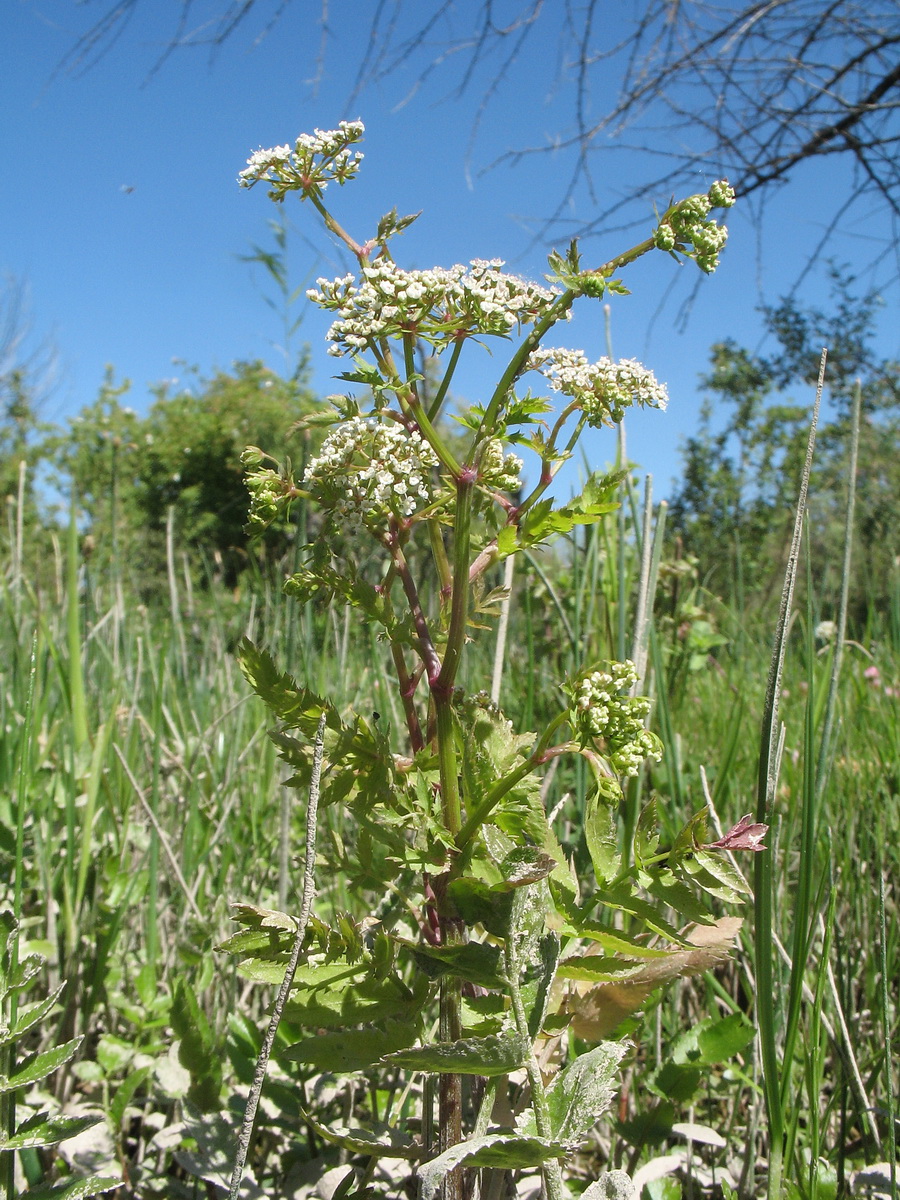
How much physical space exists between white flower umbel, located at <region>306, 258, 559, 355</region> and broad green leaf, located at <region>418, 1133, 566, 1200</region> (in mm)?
577

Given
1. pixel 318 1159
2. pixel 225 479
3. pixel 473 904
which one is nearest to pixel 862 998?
pixel 318 1159

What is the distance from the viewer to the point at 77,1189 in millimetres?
722

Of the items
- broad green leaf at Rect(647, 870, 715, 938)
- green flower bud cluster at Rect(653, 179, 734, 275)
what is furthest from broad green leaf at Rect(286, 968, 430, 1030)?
green flower bud cluster at Rect(653, 179, 734, 275)

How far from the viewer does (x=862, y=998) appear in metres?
1.34

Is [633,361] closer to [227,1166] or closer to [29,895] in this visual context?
[227,1166]

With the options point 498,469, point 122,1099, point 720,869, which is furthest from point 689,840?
point 122,1099

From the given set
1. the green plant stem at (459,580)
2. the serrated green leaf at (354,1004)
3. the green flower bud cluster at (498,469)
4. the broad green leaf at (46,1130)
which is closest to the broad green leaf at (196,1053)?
the broad green leaf at (46,1130)

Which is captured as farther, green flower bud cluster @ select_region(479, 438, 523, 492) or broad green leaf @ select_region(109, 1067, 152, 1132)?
broad green leaf @ select_region(109, 1067, 152, 1132)

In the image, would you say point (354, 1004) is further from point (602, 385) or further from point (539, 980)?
point (602, 385)

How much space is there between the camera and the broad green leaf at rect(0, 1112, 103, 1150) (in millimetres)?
711

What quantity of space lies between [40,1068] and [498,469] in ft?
2.05

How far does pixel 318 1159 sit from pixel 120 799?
77 centimetres

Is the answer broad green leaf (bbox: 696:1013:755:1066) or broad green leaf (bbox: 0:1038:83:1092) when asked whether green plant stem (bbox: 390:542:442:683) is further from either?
broad green leaf (bbox: 696:1013:755:1066)

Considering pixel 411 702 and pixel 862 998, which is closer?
pixel 411 702
